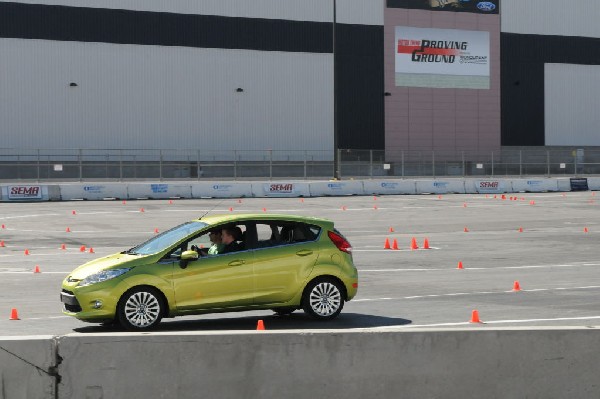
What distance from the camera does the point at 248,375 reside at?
7.24m

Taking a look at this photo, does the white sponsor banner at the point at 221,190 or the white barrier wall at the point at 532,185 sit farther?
the white barrier wall at the point at 532,185

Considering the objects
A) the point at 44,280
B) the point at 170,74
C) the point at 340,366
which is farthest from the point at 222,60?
the point at 340,366

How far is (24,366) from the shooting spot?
276 inches

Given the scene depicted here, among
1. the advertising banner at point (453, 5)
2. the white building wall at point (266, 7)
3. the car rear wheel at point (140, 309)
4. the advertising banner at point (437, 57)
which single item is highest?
the advertising banner at point (453, 5)

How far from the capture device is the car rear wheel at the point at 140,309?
40.9ft

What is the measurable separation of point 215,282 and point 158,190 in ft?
114

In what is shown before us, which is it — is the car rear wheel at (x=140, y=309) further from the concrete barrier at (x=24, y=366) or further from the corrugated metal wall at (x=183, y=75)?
the corrugated metal wall at (x=183, y=75)

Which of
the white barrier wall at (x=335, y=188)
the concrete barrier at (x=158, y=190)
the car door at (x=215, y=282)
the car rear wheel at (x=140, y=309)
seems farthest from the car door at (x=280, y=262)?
the white barrier wall at (x=335, y=188)

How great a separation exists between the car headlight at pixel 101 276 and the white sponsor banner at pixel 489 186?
42250mm

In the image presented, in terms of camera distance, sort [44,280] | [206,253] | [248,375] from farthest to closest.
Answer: [44,280] → [206,253] → [248,375]

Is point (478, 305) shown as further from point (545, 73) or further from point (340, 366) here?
point (545, 73)

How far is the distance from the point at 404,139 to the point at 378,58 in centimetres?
546

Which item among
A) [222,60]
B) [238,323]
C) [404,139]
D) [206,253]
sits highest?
[222,60]

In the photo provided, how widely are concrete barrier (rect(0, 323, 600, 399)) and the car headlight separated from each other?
5.34 metres
